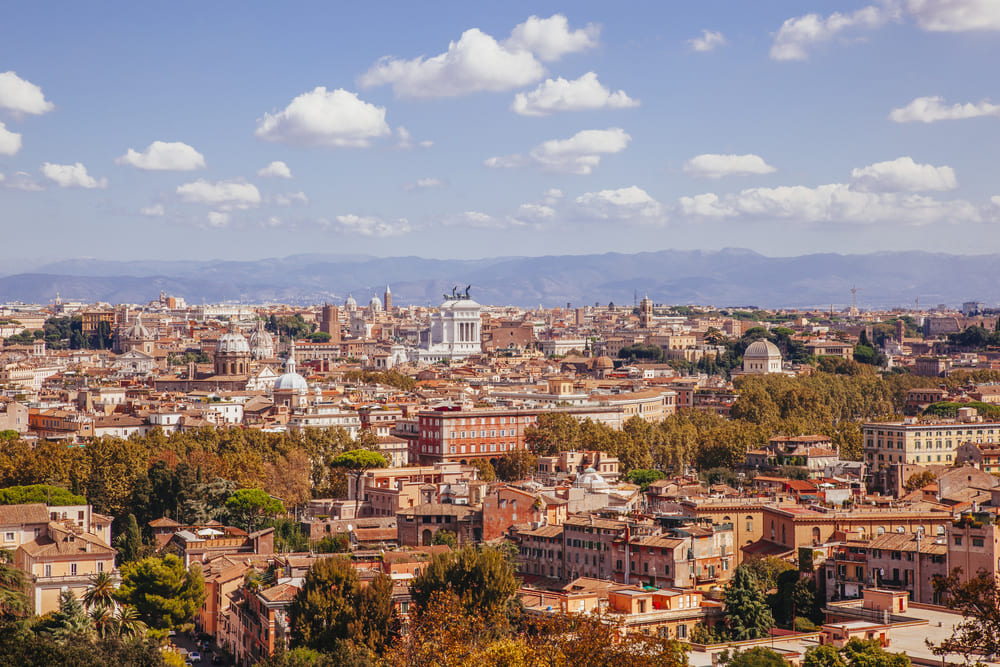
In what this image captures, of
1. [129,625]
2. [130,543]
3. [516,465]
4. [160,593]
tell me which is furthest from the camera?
[516,465]

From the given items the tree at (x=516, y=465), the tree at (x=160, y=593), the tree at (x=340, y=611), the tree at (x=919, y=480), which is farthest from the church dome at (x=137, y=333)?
the tree at (x=340, y=611)

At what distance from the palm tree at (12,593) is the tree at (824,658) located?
15.2 metres

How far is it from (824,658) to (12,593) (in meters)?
15.7

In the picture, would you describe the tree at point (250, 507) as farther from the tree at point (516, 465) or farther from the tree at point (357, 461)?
the tree at point (516, 465)

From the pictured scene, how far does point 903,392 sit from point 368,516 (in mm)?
43692

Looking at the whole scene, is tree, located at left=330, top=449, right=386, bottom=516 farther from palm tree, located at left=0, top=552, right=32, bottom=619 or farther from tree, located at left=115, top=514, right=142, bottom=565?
palm tree, located at left=0, top=552, right=32, bottom=619

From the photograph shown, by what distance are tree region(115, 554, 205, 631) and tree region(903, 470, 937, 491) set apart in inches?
938

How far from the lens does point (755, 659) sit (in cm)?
2527

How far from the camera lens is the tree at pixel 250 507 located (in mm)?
46625

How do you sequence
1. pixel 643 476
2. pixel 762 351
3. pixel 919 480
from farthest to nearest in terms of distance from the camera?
1. pixel 762 351
2. pixel 643 476
3. pixel 919 480

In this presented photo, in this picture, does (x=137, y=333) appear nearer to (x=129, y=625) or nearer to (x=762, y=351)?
(x=762, y=351)

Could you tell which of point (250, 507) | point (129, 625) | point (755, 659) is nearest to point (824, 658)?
point (755, 659)

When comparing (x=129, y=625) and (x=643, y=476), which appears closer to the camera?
(x=129, y=625)

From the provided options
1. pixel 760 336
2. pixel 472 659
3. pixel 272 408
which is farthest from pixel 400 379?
pixel 472 659
